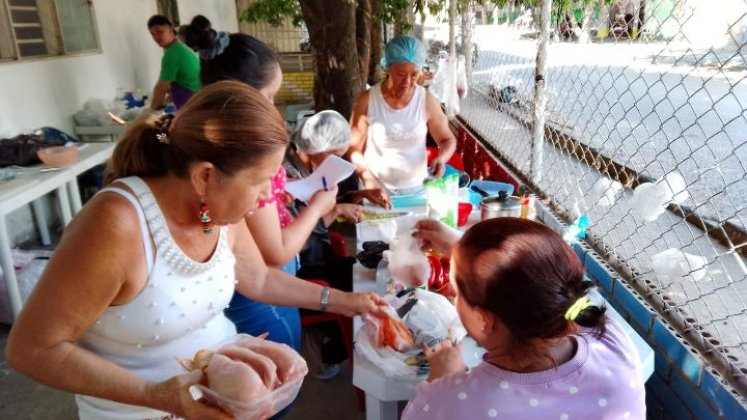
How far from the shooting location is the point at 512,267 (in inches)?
39.1

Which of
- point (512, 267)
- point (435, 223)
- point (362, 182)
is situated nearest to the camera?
point (512, 267)

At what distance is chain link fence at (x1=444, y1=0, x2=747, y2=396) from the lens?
1.59 meters

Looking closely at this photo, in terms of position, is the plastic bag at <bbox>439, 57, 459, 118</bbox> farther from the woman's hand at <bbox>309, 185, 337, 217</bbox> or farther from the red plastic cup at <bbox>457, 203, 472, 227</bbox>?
the woman's hand at <bbox>309, 185, 337, 217</bbox>

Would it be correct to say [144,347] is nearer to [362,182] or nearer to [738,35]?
[738,35]

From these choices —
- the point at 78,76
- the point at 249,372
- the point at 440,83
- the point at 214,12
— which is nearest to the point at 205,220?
the point at 249,372

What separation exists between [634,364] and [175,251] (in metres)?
0.99

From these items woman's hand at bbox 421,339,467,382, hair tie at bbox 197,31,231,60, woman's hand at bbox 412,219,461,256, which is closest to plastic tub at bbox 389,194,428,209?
woman's hand at bbox 412,219,461,256

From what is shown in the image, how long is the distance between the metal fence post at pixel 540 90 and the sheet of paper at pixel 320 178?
1084mm

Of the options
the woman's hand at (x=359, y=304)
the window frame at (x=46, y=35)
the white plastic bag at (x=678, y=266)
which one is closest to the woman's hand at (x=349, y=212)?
the woman's hand at (x=359, y=304)

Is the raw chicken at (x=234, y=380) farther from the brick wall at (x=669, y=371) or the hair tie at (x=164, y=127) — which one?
the brick wall at (x=669, y=371)

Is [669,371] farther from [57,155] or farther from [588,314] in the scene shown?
[57,155]

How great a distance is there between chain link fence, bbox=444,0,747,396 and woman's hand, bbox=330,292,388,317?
0.88 metres

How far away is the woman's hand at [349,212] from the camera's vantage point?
2293mm


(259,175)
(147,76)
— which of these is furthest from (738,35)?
(147,76)
